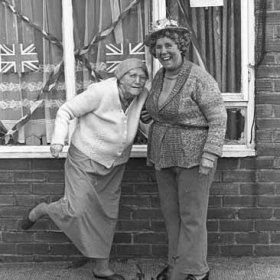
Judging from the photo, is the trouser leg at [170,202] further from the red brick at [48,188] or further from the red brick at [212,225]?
the red brick at [48,188]

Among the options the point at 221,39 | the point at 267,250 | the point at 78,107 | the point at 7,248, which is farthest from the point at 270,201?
the point at 7,248

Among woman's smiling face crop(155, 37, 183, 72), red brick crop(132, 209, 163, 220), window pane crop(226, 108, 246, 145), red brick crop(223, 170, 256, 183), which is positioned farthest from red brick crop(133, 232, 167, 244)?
woman's smiling face crop(155, 37, 183, 72)

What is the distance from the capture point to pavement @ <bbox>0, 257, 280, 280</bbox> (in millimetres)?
4551

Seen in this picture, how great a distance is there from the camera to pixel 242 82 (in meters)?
4.55

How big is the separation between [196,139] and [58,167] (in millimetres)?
1246

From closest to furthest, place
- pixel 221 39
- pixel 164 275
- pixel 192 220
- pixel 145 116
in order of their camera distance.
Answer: pixel 192 220, pixel 145 116, pixel 164 275, pixel 221 39

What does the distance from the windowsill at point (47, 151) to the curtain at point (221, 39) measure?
44cm

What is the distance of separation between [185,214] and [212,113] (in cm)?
71

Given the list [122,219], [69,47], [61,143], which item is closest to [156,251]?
[122,219]

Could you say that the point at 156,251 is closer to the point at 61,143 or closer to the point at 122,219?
the point at 122,219

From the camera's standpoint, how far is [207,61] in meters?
4.63

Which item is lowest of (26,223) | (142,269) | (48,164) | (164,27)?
(142,269)

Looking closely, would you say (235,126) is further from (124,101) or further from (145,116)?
(124,101)

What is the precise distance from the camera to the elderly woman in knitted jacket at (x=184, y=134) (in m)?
3.92
